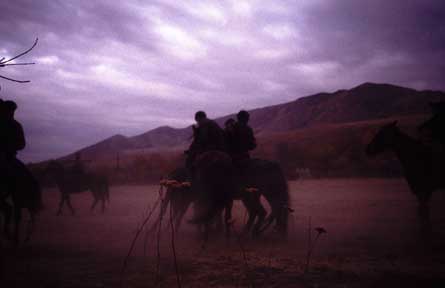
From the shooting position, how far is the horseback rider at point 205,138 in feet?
24.1

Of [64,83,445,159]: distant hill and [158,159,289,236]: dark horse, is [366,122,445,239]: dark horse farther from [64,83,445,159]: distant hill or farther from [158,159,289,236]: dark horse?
[64,83,445,159]: distant hill

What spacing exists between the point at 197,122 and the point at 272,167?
209cm

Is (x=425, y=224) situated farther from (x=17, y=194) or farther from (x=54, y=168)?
(x=54, y=168)

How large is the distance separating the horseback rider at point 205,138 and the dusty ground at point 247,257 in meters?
2.04

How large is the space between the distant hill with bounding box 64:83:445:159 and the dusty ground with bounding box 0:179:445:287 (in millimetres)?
A: 64062

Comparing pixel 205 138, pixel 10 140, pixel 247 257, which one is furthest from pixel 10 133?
pixel 247 257

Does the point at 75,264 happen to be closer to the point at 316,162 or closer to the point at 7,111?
the point at 7,111

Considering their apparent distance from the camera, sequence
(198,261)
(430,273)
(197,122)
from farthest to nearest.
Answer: (197,122), (198,261), (430,273)

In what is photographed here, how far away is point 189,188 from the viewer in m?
7.74

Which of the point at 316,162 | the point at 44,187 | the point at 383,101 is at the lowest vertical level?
the point at 44,187

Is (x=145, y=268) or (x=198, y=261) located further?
(x=198, y=261)

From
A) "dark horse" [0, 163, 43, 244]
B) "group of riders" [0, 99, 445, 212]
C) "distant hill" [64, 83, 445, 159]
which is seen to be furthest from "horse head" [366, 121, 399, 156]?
"distant hill" [64, 83, 445, 159]

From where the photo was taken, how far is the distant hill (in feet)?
257

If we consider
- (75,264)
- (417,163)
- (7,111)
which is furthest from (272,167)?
(7,111)
